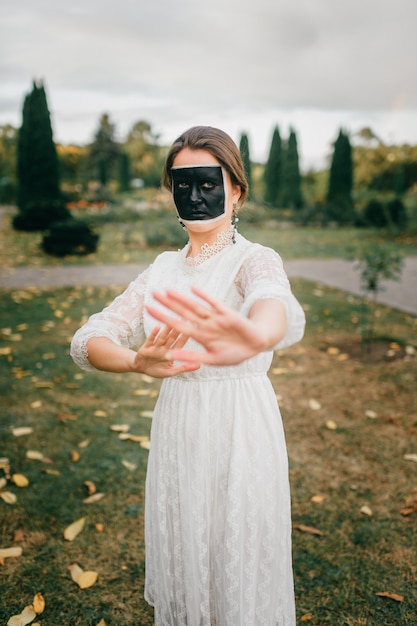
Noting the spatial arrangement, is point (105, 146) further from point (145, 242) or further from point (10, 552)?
point (10, 552)

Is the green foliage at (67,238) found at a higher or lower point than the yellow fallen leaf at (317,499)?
higher

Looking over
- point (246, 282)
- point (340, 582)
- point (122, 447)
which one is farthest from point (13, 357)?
point (246, 282)

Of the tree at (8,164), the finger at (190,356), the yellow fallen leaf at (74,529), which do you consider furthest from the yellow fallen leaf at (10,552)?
the tree at (8,164)

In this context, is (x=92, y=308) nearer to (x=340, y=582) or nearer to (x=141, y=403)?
(x=141, y=403)

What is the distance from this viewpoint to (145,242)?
51.3ft

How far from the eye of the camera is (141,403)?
4.83 meters

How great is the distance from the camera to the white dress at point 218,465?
184 cm

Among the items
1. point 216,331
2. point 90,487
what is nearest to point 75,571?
point 90,487

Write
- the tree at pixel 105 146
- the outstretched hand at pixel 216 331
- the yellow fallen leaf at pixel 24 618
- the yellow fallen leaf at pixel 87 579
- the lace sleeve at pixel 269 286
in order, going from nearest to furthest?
the outstretched hand at pixel 216 331
the lace sleeve at pixel 269 286
the yellow fallen leaf at pixel 24 618
the yellow fallen leaf at pixel 87 579
the tree at pixel 105 146

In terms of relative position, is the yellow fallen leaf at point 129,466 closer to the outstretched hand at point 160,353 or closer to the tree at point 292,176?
the outstretched hand at point 160,353

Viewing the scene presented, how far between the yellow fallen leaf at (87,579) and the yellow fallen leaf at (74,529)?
33 centimetres

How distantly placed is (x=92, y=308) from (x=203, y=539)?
6.43 m

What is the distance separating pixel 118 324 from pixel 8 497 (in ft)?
7.21

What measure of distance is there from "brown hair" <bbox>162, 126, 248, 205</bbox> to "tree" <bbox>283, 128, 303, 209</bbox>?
93.4 ft
